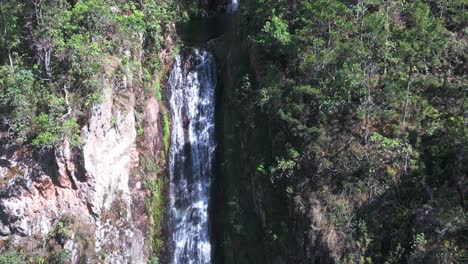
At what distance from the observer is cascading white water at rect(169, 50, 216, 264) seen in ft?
58.5

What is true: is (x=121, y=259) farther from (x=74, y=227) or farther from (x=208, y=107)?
(x=208, y=107)

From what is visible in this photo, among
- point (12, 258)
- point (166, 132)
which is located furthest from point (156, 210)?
point (12, 258)

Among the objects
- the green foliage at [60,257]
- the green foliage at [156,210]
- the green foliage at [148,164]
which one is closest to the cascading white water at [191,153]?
the green foliage at [156,210]

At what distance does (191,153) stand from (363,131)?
7.91 m

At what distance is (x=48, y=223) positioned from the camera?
15.7 meters

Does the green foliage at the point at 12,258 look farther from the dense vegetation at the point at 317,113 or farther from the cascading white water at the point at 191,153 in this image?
the cascading white water at the point at 191,153

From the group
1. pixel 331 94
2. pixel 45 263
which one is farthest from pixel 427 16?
pixel 45 263

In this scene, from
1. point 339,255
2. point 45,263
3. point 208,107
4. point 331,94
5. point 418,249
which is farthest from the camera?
point 208,107

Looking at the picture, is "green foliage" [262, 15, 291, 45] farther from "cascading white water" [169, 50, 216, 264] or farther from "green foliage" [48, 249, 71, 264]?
"green foliage" [48, 249, 71, 264]

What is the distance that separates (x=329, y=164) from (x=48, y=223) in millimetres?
9965

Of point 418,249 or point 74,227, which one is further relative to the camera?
point 74,227

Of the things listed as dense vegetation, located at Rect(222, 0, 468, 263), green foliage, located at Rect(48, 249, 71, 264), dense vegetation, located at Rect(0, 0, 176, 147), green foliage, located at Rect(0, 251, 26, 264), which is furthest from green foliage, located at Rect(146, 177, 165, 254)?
green foliage, located at Rect(0, 251, 26, 264)

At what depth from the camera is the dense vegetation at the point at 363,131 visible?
11734 millimetres

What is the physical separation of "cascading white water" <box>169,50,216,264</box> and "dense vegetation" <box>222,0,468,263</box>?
2530 mm
